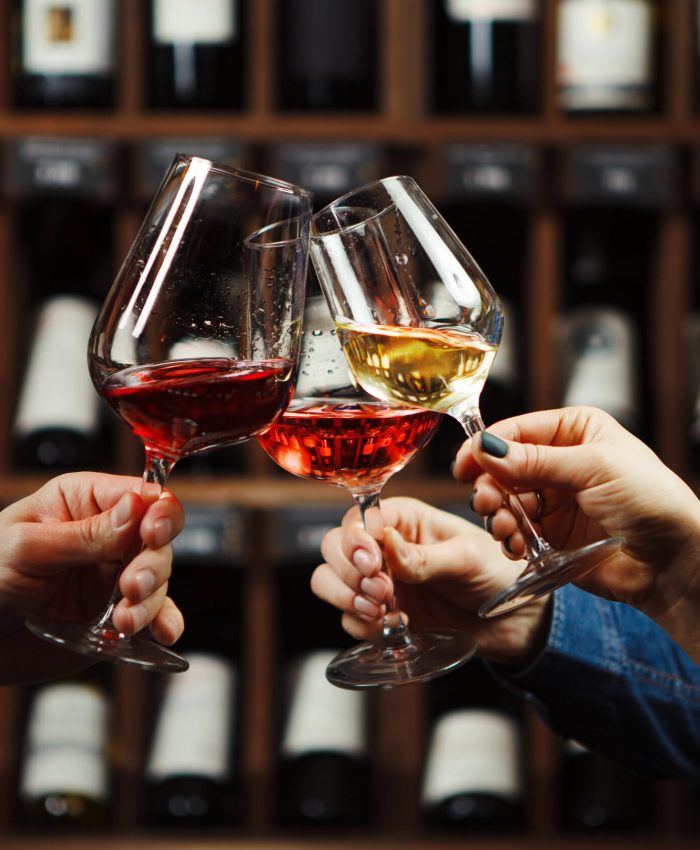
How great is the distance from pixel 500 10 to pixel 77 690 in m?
1.08

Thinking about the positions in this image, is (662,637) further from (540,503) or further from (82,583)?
(82,583)

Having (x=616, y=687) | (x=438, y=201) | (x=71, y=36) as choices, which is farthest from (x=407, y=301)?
(x=71, y=36)

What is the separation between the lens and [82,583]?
2.93ft

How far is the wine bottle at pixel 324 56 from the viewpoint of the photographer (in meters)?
1.56

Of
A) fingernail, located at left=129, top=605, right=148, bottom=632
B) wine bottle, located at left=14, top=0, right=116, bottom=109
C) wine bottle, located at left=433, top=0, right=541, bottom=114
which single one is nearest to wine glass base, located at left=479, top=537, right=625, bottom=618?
fingernail, located at left=129, top=605, right=148, bottom=632

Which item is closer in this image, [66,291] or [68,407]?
[68,407]

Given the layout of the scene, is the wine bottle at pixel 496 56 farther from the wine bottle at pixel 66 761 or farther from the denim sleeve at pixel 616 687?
the wine bottle at pixel 66 761

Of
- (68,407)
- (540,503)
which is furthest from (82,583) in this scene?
(68,407)

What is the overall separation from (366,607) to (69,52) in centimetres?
100

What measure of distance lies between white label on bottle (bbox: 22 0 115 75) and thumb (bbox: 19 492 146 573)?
921 mm

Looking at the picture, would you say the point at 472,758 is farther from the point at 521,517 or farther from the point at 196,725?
the point at 521,517

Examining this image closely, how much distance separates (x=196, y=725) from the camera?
59.0 inches

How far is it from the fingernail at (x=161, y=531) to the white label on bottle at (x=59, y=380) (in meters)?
0.83

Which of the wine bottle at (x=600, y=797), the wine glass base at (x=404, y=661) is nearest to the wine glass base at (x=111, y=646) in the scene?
the wine glass base at (x=404, y=661)
